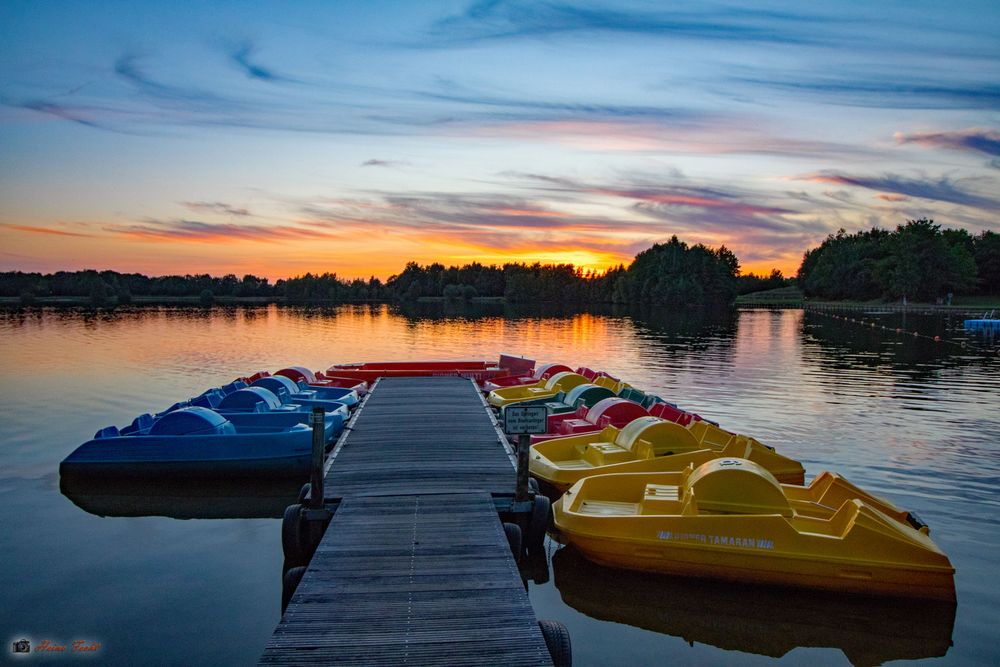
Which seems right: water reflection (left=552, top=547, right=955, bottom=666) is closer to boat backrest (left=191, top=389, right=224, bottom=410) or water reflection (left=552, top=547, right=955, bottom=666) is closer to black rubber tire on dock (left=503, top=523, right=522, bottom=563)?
black rubber tire on dock (left=503, top=523, right=522, bottom=563)

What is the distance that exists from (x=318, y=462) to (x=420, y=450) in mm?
3521

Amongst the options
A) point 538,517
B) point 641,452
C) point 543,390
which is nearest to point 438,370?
point 543,390

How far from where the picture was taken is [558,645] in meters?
7.00

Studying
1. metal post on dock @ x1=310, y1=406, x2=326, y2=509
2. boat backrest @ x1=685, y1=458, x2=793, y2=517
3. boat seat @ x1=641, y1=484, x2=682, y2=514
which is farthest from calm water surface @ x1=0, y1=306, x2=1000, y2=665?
metal post on dock @ x1=310, y1=406, x2=326, y2=509

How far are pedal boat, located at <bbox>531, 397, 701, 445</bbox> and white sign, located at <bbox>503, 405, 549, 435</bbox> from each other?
15.8 ft

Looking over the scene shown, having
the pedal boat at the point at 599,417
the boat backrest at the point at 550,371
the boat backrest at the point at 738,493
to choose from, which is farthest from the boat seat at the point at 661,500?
the boat backrest at the point at 550,371

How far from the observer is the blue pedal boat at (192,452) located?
14.1m

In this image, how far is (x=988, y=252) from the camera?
123 meters

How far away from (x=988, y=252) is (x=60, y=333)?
136350 millimetres

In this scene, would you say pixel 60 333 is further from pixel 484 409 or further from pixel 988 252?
pixel 988 252

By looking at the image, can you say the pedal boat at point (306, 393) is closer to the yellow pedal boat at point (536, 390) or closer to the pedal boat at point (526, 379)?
the yellow pedal boat at point (536, 390)

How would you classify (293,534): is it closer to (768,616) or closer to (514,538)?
(514,538)

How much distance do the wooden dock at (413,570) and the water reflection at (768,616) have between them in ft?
6.91

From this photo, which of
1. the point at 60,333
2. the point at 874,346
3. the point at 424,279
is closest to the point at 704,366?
the point at 874,346
